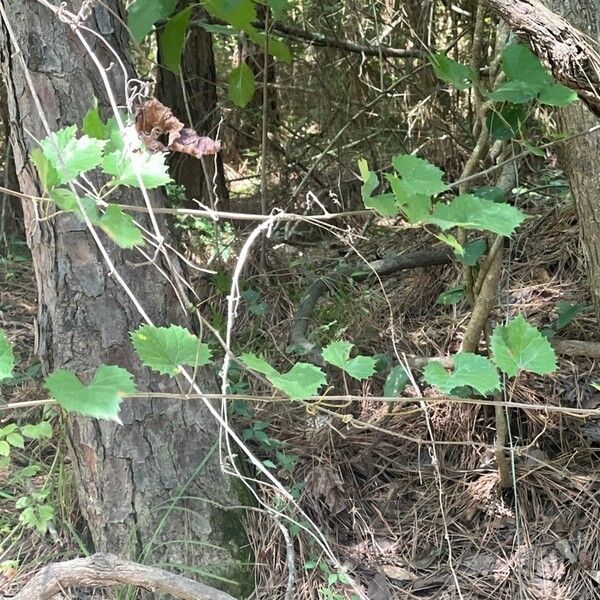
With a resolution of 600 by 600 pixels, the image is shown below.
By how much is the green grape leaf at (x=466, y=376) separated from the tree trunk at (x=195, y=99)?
2358 mm

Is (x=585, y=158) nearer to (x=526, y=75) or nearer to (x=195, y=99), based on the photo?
(x=526, y=75)

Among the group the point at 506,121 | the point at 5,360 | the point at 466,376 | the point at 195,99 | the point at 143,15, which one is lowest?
the point at 195,99

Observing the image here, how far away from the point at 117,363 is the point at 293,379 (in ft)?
2.76

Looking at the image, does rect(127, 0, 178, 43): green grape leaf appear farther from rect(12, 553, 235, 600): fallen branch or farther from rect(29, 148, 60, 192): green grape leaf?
rect(12, 553, 235, 600): fallen branch

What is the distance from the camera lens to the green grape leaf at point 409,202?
45.0 inches

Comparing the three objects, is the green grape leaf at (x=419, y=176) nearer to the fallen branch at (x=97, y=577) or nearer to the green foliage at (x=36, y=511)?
the fallen branch at (x=97, y=577)

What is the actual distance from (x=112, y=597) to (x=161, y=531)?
0.22 metres

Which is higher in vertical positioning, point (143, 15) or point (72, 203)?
point (143, 15)

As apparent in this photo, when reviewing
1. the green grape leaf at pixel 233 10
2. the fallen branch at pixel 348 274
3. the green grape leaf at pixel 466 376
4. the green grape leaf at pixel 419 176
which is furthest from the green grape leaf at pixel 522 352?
the fallen branch at pixel 348 274

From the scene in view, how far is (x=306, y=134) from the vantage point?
382cm

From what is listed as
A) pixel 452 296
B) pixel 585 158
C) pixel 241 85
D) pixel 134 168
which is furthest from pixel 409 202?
pixel 241 85

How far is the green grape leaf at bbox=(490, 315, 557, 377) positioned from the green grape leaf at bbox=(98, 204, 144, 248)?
2.07 ft

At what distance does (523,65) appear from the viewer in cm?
145

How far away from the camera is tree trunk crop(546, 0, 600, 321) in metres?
1.62
